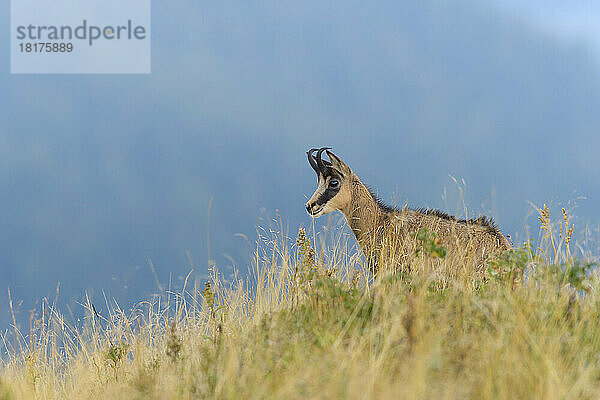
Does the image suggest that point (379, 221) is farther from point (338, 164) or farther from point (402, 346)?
point (402, 346)

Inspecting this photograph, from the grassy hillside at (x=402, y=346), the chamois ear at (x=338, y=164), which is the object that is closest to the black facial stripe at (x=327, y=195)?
the chamois ear at (x=338, y=164)

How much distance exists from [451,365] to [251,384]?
51.5 inches

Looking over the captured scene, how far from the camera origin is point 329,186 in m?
10.4

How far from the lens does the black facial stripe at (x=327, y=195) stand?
402 inches

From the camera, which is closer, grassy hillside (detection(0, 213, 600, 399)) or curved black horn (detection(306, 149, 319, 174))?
grassy hillside (detection(0, 213, 600, 399))

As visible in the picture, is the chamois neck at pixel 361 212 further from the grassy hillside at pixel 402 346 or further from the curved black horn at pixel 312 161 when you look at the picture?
the grassy hillside at pixel 402 346

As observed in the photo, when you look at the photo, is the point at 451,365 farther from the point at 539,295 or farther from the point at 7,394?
the point at 7,394

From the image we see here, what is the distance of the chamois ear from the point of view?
404 inches

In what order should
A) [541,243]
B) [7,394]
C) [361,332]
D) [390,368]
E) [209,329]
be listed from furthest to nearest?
[209,329], [541,243], [7,394], [361,332], [390,368]

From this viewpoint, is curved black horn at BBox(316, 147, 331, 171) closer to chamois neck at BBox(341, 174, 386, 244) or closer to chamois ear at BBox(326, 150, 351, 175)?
chamois ear at BBox(326, 150, 351, 175)

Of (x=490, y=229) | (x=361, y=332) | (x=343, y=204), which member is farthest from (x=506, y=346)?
(x=343, y=204)

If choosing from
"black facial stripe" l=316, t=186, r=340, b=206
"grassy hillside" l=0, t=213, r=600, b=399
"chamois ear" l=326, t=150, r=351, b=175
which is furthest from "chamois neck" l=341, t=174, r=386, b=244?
"grassy hillside" l=0, t=213, r=600, b=399

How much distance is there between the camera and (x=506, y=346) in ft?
13.8

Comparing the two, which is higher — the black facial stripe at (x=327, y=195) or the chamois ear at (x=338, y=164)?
the chamois ear at (x=338, y=164)
